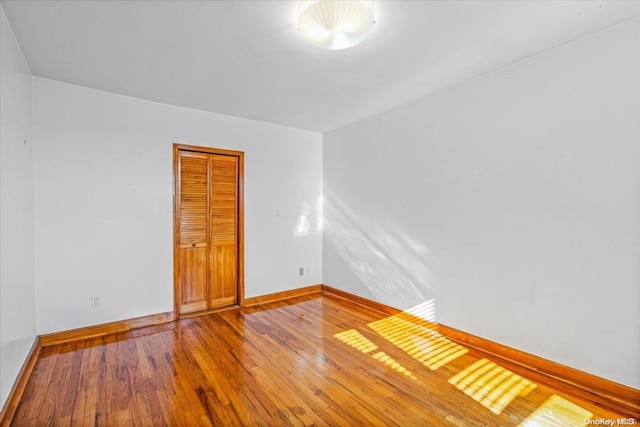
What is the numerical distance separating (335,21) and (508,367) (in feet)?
9.55

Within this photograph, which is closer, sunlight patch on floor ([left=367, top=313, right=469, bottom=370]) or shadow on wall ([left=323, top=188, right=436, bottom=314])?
sunlight patch on floor ([left=367, top=313, right=469, bottom=370])

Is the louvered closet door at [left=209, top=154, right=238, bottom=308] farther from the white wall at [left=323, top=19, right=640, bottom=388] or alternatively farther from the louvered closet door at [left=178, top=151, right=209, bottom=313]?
the white wall at [left=323, top=19, right=640, bottom=388]

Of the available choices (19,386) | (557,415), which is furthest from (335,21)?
(19,386)

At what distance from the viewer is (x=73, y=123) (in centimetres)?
301

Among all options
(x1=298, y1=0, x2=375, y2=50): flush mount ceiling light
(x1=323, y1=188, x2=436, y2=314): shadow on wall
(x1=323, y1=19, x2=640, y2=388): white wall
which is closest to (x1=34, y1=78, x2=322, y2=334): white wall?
(x1=323, y1=188, x2=436, y2=314): shadow on wall

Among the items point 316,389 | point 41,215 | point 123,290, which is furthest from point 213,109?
A: point 316,389

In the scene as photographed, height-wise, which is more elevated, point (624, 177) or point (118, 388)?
point (624, 177)

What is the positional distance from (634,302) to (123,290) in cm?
440

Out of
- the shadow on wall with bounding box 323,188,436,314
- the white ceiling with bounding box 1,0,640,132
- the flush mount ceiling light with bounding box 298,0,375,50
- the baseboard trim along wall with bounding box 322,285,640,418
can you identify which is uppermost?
the white ceiling with bounding box 1,0,640,132

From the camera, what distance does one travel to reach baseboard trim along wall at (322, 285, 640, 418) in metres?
2.06

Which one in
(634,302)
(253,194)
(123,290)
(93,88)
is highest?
(93,88)

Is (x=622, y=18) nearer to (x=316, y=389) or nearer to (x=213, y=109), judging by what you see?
(x=316, y=389)

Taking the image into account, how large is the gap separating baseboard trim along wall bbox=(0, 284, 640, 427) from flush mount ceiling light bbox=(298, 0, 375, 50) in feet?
9.23

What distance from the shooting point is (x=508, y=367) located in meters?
2.54
